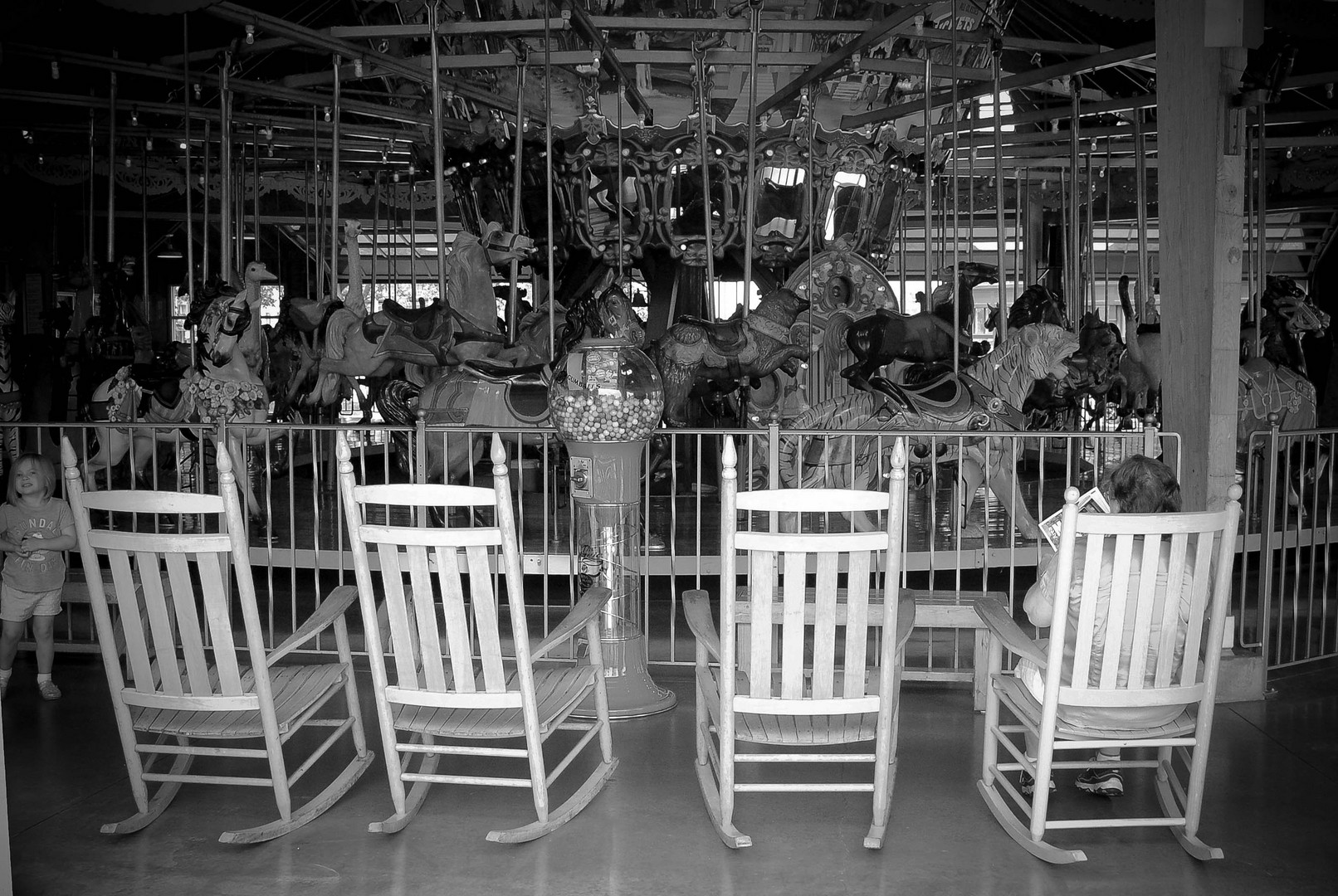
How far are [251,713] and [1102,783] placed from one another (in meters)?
2.83

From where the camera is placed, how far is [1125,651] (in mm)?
3736

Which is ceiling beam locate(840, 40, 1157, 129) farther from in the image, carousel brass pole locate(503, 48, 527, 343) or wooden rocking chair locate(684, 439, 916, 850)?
wooden rocking chair locate(684, 439, 916, 850)

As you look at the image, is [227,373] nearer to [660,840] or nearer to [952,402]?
[952,402]

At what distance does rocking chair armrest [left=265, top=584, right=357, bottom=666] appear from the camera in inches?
147

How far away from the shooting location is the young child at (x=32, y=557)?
5.15m

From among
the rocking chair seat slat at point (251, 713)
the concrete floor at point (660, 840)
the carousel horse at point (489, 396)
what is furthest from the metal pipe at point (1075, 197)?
the rocking chair seat slat at point (251, 713)

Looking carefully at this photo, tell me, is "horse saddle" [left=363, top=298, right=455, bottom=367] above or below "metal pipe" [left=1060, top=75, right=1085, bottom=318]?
below

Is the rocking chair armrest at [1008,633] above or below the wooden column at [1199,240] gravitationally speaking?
below

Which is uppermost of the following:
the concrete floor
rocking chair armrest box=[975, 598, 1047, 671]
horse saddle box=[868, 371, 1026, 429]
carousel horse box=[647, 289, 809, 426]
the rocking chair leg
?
carousel horse box=[647, 289, 809, 426]

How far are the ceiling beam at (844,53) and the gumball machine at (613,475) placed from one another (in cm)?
242

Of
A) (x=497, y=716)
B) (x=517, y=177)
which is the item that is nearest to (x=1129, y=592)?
(x=497, y=716)

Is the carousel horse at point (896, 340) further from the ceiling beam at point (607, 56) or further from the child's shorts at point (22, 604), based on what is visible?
the child's shorts at point (22, 604)

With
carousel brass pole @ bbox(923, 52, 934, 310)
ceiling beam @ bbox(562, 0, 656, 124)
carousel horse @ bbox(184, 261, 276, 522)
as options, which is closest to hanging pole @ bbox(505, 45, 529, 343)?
ceiling beam @ bbox(562, 0, 656, 124)

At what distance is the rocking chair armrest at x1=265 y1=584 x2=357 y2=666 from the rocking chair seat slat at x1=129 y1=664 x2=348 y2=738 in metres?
0.11
